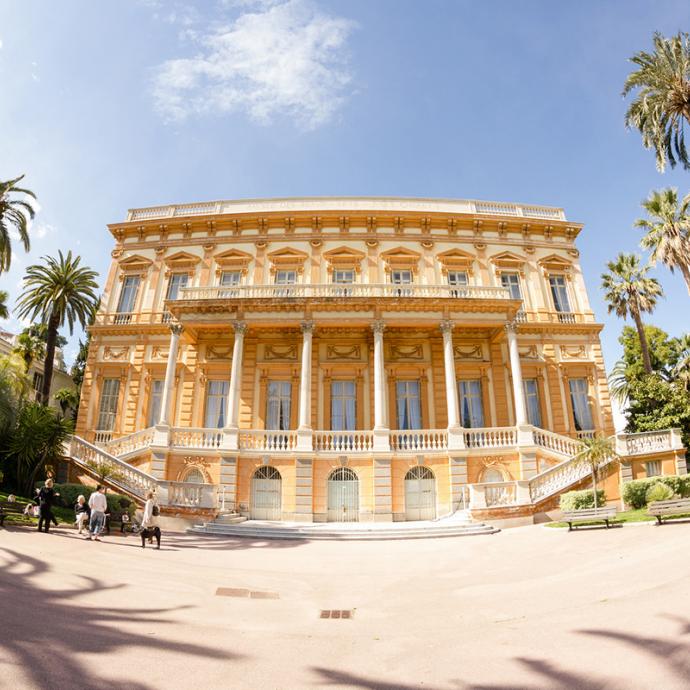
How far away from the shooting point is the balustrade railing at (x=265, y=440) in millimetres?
19969

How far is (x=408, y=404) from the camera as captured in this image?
2302cm

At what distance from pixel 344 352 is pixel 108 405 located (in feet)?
41.3

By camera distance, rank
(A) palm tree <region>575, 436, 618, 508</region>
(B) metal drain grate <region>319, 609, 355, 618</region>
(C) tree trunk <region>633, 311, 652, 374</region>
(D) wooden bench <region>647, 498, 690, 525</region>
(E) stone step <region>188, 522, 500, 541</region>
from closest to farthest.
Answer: (B) metal drain grate <region>319, 609, 355, 618</region> → (D) wooden bench <region>647, 498, 690, 525</region> → (E) stone step <region>188, 522, 500, 541</region> → (A) palm tree <region>575, 436, 618, 508</region> → (C) tree trunk <region>633, 311, 652, 374</region>

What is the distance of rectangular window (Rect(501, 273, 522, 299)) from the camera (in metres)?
25.6

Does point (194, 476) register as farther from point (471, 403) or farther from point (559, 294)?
point (559, 294)

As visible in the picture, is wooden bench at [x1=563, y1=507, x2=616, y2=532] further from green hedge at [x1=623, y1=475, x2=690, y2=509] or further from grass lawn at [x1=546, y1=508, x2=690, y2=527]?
green hedge at [x1=623, y1=475, x2=690, y2=509]

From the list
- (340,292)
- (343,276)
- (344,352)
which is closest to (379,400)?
(344,352)

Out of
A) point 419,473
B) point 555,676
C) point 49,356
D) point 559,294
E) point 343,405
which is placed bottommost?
point 555,676

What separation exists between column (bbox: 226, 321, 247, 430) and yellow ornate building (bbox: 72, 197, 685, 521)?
11cm

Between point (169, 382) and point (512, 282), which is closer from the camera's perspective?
point (169, 382)

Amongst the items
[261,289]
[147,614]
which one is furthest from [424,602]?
[261,289]

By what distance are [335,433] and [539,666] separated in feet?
51.2

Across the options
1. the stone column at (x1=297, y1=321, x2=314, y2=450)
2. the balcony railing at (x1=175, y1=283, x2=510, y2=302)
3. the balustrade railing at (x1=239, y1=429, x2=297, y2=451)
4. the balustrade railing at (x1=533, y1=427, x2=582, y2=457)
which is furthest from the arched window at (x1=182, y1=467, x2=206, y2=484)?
the balustrade railing at (x1=533, y1=427, x2=582, y2=457)

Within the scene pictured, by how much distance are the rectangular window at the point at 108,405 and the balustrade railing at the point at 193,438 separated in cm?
536
